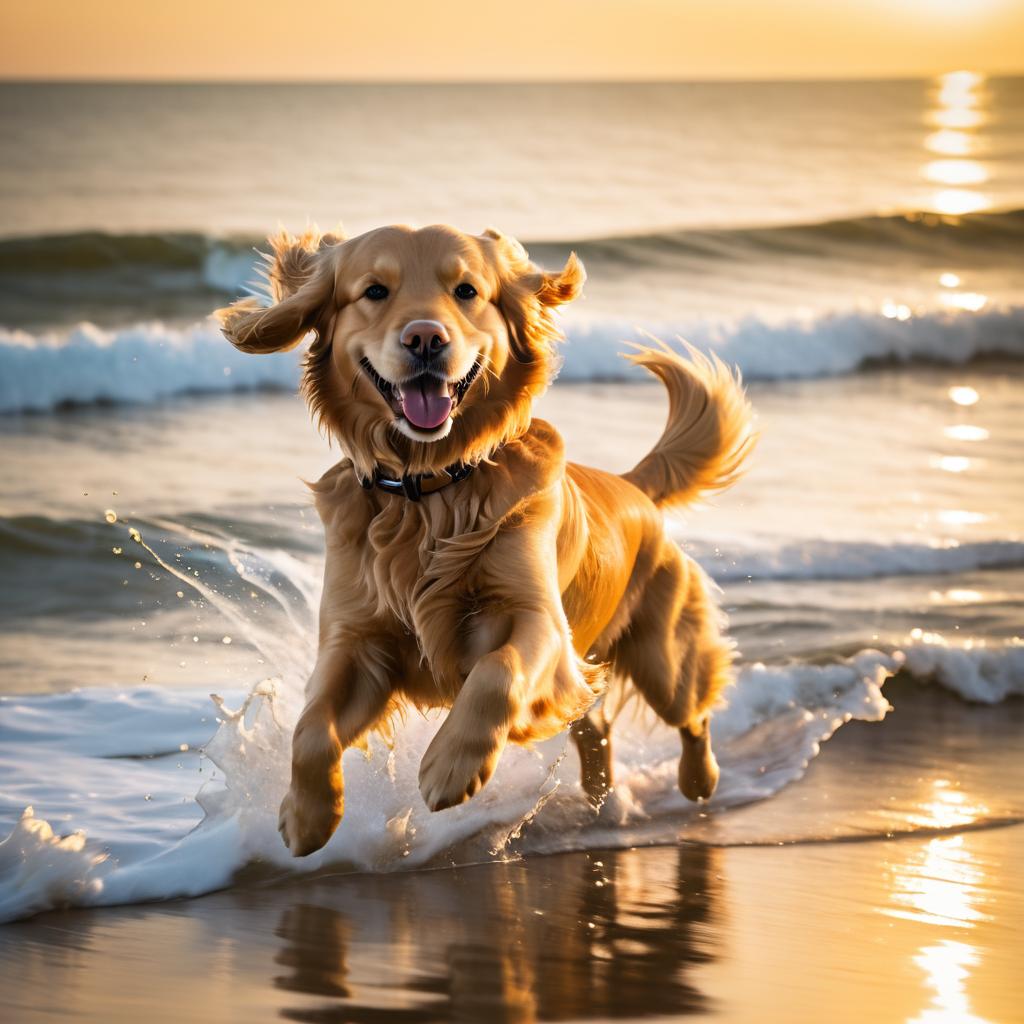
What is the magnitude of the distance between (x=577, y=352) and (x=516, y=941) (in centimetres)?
1129

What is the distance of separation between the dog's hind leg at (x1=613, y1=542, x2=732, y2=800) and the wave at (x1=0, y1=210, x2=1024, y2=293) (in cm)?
1358

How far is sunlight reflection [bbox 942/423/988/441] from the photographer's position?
1191 centimetres

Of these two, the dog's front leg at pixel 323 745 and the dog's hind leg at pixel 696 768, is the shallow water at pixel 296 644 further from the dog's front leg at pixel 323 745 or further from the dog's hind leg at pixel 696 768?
the dog's front leg at pixel 323 745

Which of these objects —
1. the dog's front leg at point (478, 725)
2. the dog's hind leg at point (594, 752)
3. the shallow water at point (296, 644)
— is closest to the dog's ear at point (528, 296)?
the dog's front leg at point (478, 725)

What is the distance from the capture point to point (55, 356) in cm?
1378

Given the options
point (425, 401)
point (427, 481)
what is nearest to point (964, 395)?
point (427, 481)

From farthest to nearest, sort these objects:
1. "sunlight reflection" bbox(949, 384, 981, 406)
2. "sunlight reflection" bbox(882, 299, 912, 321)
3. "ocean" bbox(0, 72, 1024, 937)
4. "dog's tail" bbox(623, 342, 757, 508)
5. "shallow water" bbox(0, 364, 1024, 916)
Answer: "sunlight reflection" bbox(882, 299, 912, 321), "sunlight reflection" bbox(949, 384, 981, 406), "dog's tail" bbox(623, 342, 757, 508), "ocean" bbox(0, 72, 1024, 937), "shallow water" bbox(0, 364, 1024, 916)

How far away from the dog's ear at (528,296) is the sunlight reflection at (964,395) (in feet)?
34.2

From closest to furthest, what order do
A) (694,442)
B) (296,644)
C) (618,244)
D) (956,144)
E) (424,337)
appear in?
1. (424,337)
2. (694,442)
3. (296,644)
4. (618,244)
5. (956,144)

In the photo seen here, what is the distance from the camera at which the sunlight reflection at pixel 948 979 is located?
3.39m

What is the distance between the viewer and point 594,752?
5.18 metres

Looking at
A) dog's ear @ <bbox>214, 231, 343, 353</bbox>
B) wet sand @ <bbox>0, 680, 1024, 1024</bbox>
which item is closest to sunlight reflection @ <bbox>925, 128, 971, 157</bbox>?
wet sand @ <bbox>0, 680, 1024, 1024</bbox>

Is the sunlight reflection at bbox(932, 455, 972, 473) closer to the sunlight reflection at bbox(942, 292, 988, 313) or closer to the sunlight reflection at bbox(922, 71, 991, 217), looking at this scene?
the sunlight reflection at bbox(942, 292, 988, 313)

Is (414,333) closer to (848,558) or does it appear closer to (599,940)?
(599,940)
